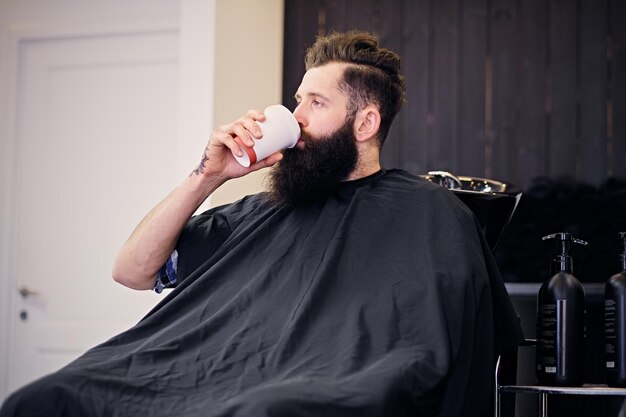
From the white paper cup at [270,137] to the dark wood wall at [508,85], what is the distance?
1.72 metres

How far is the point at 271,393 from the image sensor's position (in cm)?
162

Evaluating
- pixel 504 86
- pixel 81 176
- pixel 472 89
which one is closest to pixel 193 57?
pixel 81 176

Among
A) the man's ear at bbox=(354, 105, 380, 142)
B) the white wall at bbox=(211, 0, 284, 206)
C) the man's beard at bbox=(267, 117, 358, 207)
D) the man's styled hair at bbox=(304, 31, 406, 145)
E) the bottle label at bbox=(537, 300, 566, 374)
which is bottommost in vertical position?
the bottle label at bbox=(537, 300, 566, 374)

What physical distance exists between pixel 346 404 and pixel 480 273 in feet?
1.76

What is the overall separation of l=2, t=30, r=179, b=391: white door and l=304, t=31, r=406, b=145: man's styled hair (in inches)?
72.3

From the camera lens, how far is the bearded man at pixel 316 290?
180 centimetres

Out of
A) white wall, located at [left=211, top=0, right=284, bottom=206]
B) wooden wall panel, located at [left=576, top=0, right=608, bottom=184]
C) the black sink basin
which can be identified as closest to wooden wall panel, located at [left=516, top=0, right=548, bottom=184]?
wooden wall panel, located at [left=576, top=0, right=608, bottom=184]

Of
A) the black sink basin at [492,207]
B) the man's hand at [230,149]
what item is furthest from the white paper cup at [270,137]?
the black sink basin at [492,207]

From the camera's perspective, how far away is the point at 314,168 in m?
2.32

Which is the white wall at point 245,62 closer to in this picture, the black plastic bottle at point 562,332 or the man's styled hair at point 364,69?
the man's styled hair at point 364,69

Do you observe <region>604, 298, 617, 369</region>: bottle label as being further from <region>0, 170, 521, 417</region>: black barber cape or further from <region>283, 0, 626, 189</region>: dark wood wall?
<region>283, 0, 626, 189</region>: dark wood wall

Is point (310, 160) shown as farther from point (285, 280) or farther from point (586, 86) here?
point (586, 86)

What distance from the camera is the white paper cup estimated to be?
218 cm

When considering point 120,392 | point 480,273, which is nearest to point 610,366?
point 480,273
